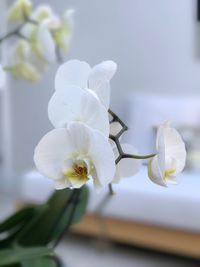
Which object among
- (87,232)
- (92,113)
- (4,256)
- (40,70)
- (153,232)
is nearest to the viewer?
(92,113)

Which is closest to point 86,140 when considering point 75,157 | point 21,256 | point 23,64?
point 75,157

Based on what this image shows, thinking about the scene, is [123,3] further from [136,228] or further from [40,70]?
[136,228]

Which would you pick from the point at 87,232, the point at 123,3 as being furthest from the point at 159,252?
the point at 123,3

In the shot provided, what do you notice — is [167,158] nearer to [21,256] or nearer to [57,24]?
[21,256]

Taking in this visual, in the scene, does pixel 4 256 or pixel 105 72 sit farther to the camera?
pixel 4 256

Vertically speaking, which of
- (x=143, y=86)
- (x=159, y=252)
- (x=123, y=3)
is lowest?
(x=159, y=252)

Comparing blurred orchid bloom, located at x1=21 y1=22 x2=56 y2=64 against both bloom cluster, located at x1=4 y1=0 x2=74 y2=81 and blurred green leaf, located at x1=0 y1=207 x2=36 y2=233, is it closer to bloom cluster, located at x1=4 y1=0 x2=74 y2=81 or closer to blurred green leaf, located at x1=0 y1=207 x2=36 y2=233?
bloom cluster, located at x1=4 y1=0 x2=74 y2=81
